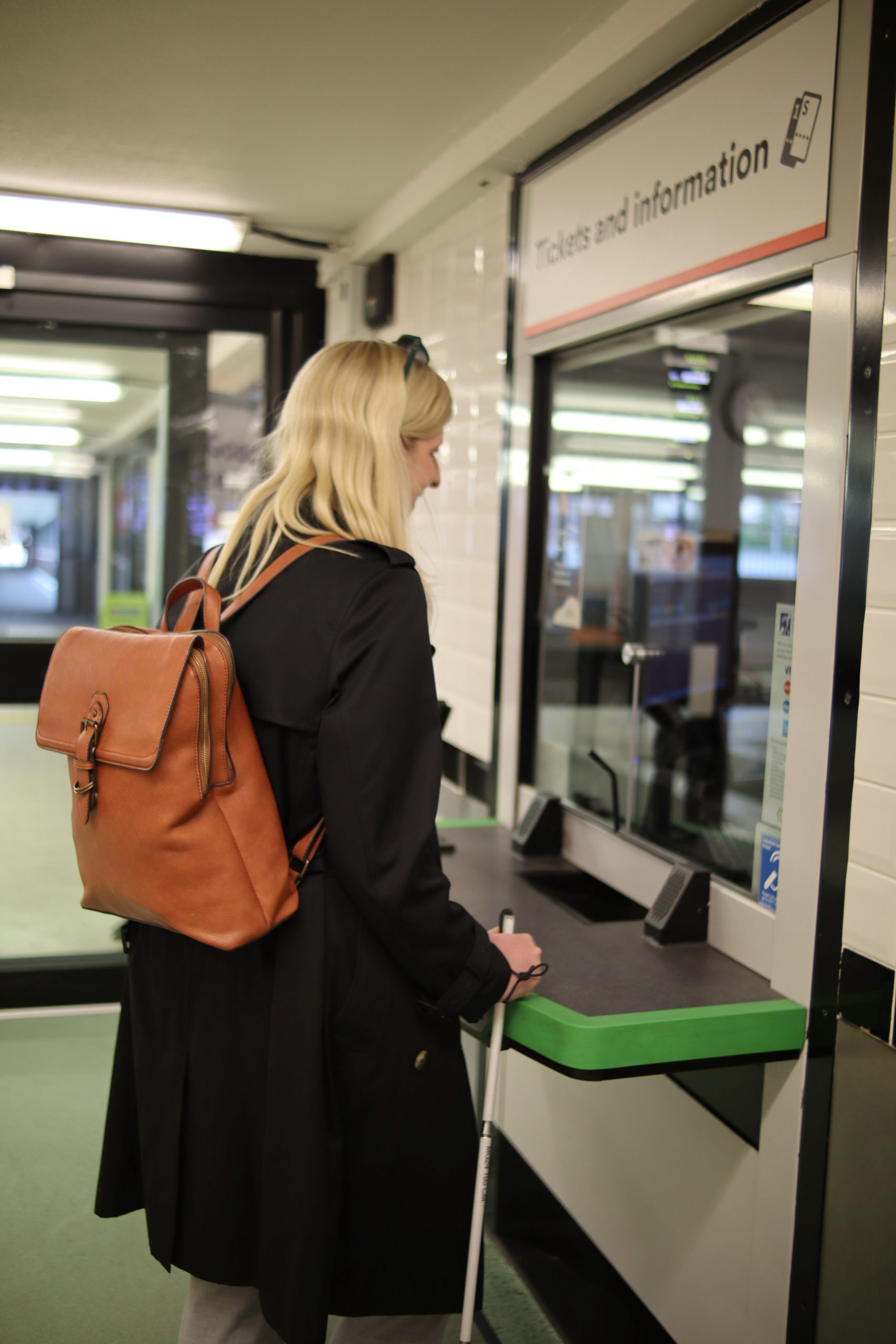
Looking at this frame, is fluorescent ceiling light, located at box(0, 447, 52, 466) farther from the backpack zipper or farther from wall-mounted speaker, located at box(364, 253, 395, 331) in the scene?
the backpack zipper

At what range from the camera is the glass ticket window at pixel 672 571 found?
2523 millimetres

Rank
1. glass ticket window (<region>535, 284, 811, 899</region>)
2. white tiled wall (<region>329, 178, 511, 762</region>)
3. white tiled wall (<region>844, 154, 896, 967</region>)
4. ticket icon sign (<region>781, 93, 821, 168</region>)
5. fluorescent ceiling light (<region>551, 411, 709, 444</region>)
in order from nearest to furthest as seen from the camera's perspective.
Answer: white tiled wall (<region>844, 154, 896, 967</region>) → ticket icon sign (<region>781, 93, 821, 168</region>) → glass ticket window (<region>535, 284, 811, 899</region>) → fluorescent ceiling light (<region>551, 411, 709, 444</region>) → white tiled wall (<region>329, 178, 511, 762</region>)

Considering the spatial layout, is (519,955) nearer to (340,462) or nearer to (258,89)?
(340,462)

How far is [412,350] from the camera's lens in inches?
60.0

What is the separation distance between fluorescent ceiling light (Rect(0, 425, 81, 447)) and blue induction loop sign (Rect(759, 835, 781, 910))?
2804 mm

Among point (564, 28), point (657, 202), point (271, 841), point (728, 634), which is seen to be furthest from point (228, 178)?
point (271, 841)

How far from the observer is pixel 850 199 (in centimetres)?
151

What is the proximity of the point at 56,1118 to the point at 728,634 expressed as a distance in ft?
7.40

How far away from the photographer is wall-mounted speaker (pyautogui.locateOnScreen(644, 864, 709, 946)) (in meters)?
1.85

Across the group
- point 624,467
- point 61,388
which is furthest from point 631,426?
point 61,388

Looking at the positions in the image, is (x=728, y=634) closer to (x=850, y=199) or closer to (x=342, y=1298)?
(x=850, y=199)

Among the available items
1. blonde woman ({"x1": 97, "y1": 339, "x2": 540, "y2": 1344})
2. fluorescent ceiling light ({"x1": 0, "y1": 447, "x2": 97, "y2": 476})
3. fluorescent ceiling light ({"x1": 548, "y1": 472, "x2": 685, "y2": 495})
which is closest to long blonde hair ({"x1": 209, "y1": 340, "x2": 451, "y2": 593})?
blonde woman ({"x1": 97, "y1": 339, "x2": 540, "y2": 1344})

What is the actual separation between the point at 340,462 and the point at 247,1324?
1143 mm

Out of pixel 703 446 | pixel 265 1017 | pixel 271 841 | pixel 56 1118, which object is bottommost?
pixel 56 1118
